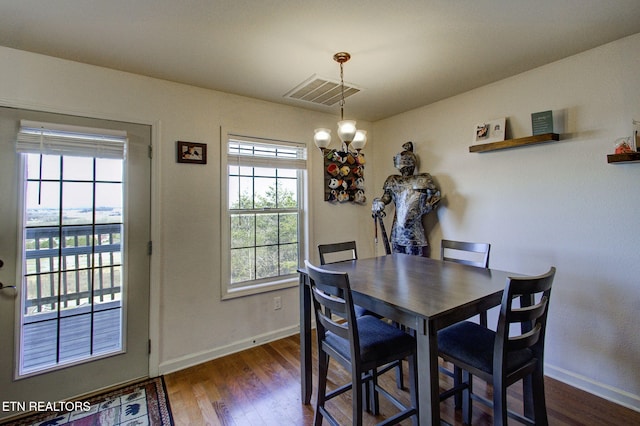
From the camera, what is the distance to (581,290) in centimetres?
215

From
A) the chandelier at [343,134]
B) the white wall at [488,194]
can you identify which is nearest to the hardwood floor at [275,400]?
the white wall at [488,194]

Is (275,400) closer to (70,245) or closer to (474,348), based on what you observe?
(474,348)

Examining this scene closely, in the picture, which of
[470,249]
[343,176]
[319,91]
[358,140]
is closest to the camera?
[358,140]

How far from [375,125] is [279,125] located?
4.42 ft

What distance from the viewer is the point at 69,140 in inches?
80.3

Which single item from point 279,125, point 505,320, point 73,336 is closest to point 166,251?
point 73,336

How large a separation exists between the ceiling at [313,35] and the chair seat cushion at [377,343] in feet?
5.68

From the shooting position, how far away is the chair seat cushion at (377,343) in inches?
58.4

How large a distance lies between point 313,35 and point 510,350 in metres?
1.98

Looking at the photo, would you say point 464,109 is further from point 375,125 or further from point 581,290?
point 581,290

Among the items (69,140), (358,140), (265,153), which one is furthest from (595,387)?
(69,140)

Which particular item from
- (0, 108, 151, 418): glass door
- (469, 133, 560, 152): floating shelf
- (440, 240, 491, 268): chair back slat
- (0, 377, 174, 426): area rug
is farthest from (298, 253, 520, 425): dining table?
(0, 108, 151, 418): glass door

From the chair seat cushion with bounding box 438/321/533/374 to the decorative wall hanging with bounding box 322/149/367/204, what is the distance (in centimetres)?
195

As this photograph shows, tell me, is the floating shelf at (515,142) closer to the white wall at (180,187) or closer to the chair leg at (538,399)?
the chair leg at (538,399)
